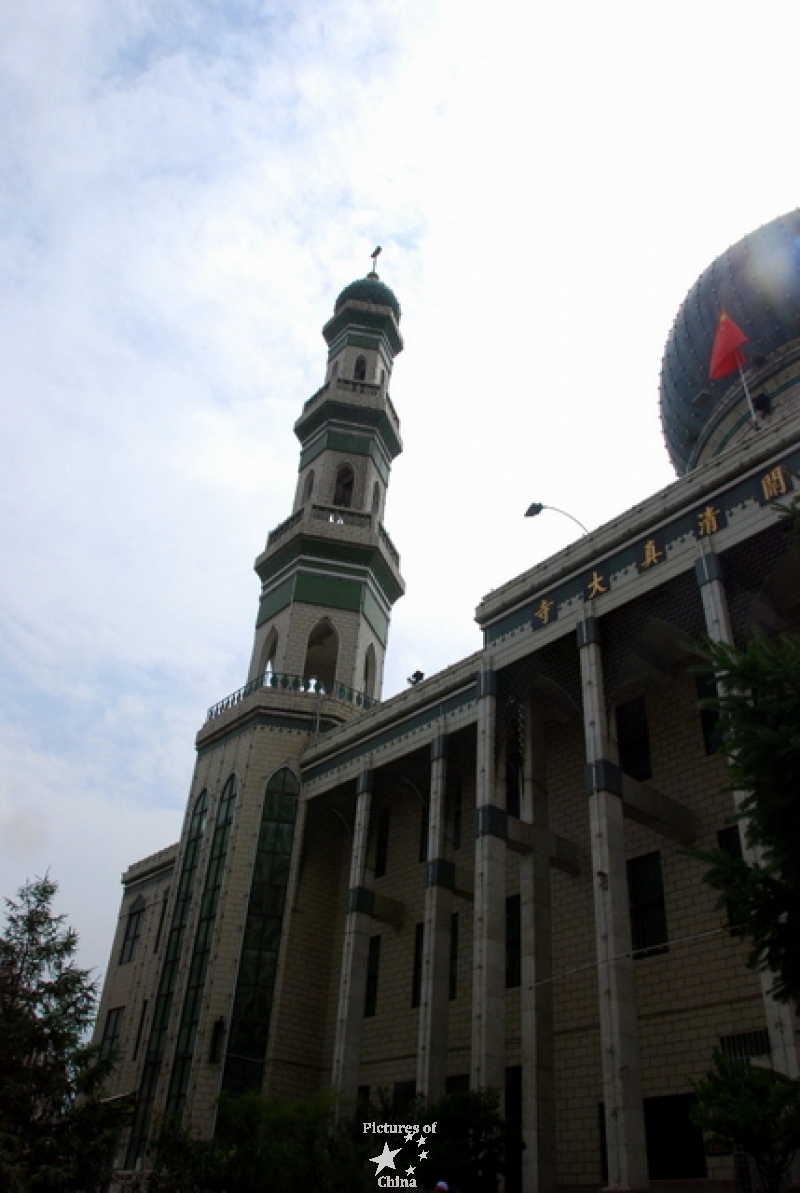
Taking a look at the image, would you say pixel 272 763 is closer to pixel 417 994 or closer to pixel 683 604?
pixel 417 994

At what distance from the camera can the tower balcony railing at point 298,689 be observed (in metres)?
31.5

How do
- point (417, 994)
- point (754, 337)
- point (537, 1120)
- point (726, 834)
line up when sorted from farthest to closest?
point (754, 337) → point (417, 994) → point (726, 834) → point (537, 1120)

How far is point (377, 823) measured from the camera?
29.0 metres

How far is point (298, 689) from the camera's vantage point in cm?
3145

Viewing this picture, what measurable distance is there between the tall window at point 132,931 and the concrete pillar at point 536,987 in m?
22.3

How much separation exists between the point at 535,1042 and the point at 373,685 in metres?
17.4

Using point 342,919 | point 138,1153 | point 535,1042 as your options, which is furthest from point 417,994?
point 138,1153

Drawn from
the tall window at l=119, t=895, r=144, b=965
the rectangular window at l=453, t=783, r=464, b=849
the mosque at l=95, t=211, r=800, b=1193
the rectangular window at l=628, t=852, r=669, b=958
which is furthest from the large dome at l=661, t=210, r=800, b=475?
the tall window at l=119, t=895, r=144, b=965

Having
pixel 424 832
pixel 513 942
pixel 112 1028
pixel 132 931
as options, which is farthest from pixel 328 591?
pixel 112 1028

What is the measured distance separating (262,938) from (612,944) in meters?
12.9

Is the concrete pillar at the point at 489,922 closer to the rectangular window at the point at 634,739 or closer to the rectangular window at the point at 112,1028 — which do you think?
the rectangular window at the point at 634,739

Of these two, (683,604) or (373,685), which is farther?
(373,685)

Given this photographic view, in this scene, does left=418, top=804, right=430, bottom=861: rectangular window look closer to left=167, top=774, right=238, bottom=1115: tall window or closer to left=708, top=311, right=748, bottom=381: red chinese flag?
left=167, top=774, right=238, bottom=1115: tall window

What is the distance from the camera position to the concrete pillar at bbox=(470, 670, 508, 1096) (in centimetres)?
1875
